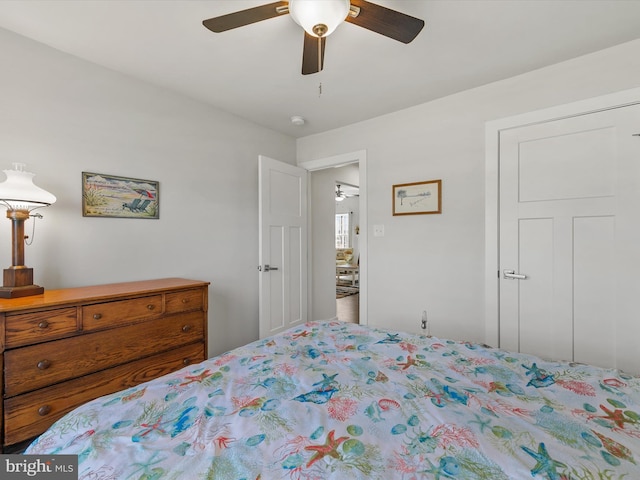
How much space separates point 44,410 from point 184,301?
2.86 ft

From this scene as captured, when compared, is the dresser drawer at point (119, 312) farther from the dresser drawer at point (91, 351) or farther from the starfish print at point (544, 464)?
the starfish print at point (544, 464)

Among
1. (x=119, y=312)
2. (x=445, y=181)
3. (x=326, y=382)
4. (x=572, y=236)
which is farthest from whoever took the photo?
(x=445, y=181)

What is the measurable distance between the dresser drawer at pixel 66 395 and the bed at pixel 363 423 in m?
0.94

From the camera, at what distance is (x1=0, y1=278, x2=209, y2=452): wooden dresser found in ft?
4.80

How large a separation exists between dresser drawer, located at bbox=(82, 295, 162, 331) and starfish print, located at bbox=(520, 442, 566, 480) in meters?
2.03

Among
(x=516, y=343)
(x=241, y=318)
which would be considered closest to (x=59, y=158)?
(x=241, y=318)

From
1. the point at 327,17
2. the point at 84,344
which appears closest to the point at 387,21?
the point at 327,17

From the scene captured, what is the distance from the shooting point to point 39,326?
1.52m

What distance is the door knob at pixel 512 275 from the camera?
227 cm

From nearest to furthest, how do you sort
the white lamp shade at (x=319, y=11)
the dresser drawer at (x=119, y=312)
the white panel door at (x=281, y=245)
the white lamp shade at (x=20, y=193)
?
1. the white lamp shade at (x=319, y=11)
2. the white lamp shade at (x=20, y=193)
3. the dresser drawer at (x=119, y=312)
4. the white panel door at (x=281, y=245)

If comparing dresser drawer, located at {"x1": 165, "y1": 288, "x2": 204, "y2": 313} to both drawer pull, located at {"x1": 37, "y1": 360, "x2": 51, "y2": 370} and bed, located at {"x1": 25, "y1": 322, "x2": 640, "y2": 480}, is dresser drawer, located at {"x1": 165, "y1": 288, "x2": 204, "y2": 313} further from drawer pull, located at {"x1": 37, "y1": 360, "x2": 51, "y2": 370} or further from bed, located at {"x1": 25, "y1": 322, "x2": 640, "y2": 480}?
bed, located at {"x1": 25, "y1": 322, "x2": 640, "y2": 480}

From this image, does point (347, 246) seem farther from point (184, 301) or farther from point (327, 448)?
point (327, 448)

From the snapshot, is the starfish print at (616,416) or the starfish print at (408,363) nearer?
the starfish print at (616,416)

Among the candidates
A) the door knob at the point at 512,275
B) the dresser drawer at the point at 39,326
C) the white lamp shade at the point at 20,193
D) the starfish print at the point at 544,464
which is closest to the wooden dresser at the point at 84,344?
the dresser drawer at the point at 39,326
